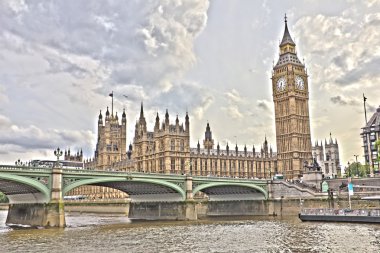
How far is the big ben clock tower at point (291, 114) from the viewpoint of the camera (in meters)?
118

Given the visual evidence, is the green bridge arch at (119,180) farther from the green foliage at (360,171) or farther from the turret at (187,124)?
Answer: the green foliage at (360,171)

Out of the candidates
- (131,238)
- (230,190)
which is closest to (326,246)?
(131,238)

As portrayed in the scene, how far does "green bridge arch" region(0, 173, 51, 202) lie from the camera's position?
46.2 metres

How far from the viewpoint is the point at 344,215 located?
52.2 meters

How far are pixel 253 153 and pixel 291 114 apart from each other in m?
23.2

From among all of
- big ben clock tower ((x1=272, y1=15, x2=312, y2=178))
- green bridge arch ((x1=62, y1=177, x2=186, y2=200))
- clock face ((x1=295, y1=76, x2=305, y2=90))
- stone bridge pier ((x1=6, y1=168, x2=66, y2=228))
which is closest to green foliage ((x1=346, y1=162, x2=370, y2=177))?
big ben clock tower ((x1=272, y1=15, x2=312, y2=178))

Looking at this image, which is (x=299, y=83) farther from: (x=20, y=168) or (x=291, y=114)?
(x=20, y=168)

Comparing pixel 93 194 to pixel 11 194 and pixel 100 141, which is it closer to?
pixel 100 141

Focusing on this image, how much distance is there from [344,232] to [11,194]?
3938cm

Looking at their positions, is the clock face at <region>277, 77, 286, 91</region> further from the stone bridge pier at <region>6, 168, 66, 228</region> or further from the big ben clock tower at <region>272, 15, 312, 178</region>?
the stone bridge pier at <region>6, 168, 66, 228</region>

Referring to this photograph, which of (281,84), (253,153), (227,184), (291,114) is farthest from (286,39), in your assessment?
(227,184)

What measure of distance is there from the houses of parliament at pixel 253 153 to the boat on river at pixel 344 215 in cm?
5727

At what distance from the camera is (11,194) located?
56750 mm

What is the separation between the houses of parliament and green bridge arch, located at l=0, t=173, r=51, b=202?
6185cm
